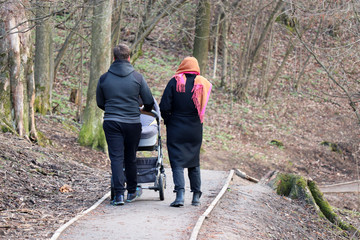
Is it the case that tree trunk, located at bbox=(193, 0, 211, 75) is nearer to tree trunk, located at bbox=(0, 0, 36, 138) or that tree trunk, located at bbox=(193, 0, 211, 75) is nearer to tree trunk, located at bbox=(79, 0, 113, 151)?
tree trunk, located at bbox=(79, 0, 113, 151)

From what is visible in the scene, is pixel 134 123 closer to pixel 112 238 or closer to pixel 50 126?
pixel 112 238

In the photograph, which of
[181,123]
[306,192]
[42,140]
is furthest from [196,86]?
[42,140]

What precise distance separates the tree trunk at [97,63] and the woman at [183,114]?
593 centimetres

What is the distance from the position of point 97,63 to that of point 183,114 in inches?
244

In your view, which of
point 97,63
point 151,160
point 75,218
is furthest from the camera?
point 97,63

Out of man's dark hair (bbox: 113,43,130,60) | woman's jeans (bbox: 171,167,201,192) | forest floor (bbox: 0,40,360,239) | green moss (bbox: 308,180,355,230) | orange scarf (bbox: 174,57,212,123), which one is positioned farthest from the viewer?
green moss (bbox: 308,180,355,230)

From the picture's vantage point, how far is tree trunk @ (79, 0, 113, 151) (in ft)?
41.1

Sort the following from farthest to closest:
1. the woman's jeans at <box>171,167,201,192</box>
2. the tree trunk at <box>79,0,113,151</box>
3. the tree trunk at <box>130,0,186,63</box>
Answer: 1. the tree trunk at <box>130,0,186,63</box>
2. the tree trunk at <box>79,0,113,151</box>
3. the woman's jeans at <box>171,167,201,192</box>

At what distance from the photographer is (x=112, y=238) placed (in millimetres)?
5336

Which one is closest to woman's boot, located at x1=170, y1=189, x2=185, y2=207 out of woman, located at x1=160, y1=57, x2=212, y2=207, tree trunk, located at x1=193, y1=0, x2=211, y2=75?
woman, located at x1=160, y1=57, x2=212, y2=207

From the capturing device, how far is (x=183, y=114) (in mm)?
7055

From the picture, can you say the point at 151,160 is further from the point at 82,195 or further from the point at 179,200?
the point at 82,195

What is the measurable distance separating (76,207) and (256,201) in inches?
133

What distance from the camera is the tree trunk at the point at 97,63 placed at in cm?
1252
